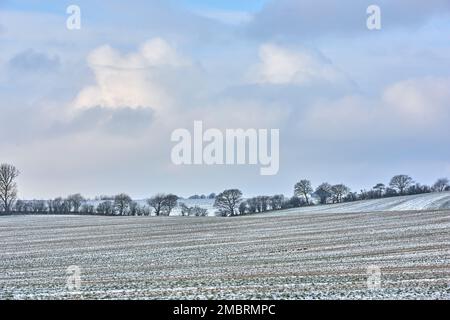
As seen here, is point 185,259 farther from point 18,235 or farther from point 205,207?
point 205,207

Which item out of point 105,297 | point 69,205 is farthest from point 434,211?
point 69,205

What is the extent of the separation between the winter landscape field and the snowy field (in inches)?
2.0

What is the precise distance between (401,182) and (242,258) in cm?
7414

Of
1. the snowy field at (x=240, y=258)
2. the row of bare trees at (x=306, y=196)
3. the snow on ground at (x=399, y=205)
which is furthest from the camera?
the row of bare trees at (x=306, y=196)

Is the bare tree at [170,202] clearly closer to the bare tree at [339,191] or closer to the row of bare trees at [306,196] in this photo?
the row of bare trees at [306,196]

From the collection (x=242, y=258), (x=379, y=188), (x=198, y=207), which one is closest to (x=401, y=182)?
(x=379, y=188)

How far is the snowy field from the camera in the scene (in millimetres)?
20219

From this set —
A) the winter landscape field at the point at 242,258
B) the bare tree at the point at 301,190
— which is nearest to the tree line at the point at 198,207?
the bare tree at the point at 301,190

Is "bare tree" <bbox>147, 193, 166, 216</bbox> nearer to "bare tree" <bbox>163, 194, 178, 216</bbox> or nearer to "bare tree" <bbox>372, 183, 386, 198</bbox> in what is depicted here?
"bare tree" <bbox>163, 194, 178, 216</bbox>

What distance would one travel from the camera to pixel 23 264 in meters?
33.8

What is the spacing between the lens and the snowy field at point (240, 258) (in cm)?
2022

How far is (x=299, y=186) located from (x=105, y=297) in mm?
80001

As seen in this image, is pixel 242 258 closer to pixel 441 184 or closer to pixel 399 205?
pixel 399 205

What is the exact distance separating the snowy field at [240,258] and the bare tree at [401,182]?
1544 inches
